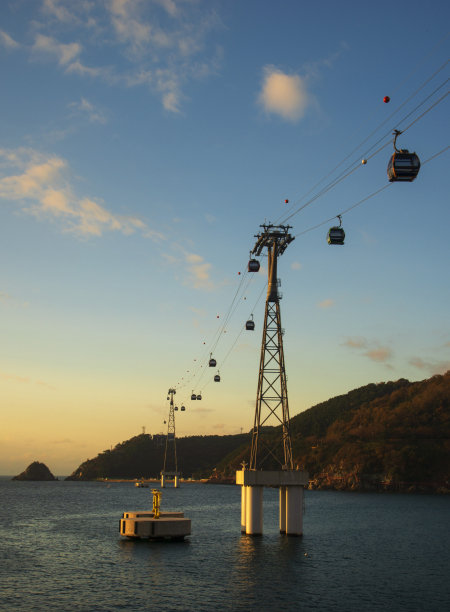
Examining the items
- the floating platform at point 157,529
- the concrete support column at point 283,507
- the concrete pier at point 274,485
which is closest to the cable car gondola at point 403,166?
the concrete pier at point 274,485

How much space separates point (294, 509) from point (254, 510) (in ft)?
11.9

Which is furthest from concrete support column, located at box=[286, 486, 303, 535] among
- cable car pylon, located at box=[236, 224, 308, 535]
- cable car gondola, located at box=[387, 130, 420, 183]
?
cable car gondola, located at box=[387, 130, 420, 183]

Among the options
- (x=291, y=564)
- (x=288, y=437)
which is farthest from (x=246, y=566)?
(x=288, y=437)

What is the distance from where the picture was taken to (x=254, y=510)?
2172 inches

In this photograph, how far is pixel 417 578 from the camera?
48.0 meters

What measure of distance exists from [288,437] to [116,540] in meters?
25.6

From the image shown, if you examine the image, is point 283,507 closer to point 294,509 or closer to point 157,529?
point 294,509

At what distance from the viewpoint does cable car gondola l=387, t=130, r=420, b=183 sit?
88.3 ft

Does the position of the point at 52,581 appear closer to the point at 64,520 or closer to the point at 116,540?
the point at 116,540

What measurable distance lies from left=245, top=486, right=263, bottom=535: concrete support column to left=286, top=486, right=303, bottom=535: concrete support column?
250 cm

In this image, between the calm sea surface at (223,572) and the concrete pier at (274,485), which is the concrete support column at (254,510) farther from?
the calm sea surface at (223,572)

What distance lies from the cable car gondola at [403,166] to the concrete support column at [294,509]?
33734mm

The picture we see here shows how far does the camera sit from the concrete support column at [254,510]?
53.2 meters

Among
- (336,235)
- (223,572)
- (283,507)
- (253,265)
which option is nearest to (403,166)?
(336,235)
